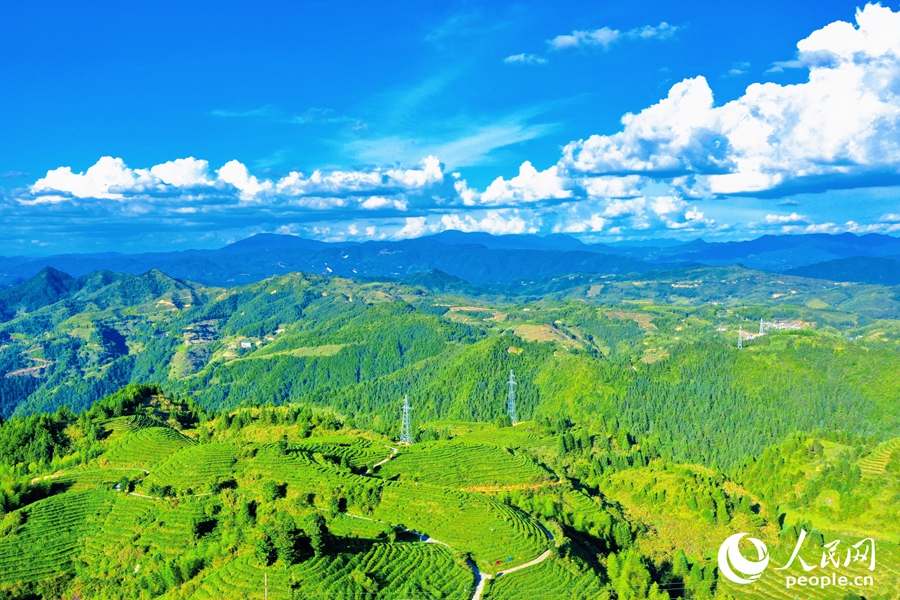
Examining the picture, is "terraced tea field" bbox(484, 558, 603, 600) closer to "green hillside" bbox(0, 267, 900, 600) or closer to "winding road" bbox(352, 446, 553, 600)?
"green hillside" bbox(0, 267, 900, 600)

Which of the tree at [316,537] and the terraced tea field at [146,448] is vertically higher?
the tree at [316,537]

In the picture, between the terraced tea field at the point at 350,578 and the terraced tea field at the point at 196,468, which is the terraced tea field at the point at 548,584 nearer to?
the terraced tea field at the point at 350,578

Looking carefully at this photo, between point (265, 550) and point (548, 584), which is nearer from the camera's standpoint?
point (265, 550)

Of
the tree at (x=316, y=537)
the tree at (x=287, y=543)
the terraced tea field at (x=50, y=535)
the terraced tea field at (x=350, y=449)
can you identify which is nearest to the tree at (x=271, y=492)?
the terraced tea field at (x=350, y=449)

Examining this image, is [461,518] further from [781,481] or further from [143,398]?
[143,398]

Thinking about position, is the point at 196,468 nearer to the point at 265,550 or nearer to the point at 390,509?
the point at 390,509

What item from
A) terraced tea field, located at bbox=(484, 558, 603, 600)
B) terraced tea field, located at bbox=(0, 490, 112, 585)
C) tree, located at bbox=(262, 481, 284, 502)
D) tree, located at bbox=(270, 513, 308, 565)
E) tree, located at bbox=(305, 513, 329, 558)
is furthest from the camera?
tree, located at bbox=(262, 481, 284, 502)

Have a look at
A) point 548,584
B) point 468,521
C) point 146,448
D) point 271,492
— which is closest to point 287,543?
point 271,492

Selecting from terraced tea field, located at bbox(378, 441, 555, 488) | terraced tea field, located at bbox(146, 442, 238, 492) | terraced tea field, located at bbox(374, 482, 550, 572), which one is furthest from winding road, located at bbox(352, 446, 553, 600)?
terraced tea field, located at bbox(146, 442, 238, 492)
